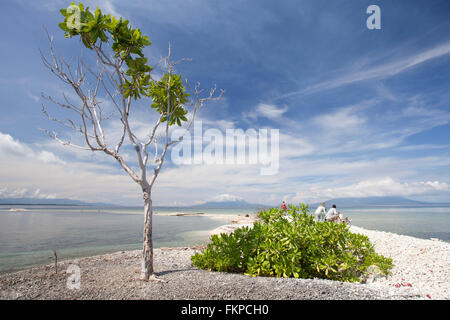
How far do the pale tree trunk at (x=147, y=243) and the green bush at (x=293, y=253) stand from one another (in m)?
1.50

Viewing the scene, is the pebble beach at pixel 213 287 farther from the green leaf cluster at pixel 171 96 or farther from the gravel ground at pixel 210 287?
the green leaf cluster at pixel 171 96

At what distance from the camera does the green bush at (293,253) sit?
6344mm

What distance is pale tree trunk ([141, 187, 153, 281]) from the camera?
593 cm

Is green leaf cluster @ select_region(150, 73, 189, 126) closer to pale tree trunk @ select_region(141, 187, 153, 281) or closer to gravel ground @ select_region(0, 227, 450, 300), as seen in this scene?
pale tree trunk @ select_region(141, 187, 153, 281)

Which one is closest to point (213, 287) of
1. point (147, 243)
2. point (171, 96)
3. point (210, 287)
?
point (210, 287)

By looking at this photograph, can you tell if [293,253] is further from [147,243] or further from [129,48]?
[129,48]

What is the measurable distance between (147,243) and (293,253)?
13.2ft

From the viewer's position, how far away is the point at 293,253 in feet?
20.9

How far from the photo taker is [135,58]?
22.0 feet

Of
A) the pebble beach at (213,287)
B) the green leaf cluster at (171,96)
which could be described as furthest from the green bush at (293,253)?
the green leaf cluster at (171,96)

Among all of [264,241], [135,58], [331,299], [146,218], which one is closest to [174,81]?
[135,58]

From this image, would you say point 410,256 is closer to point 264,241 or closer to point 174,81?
point 264,241
